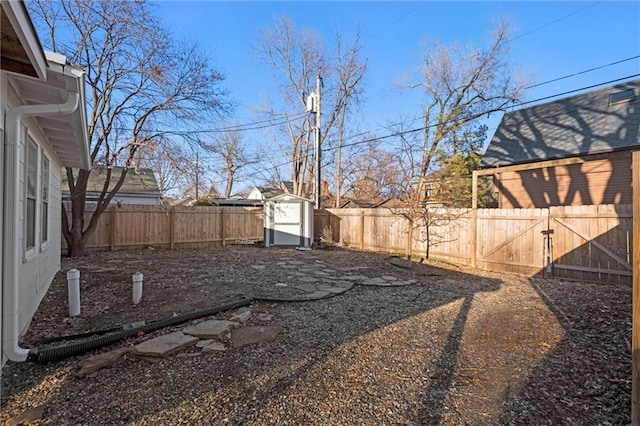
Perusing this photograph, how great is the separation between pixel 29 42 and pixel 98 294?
12.9 feet

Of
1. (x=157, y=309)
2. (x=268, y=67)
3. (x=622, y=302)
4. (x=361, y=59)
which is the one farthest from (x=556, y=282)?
(x=268, y=67)

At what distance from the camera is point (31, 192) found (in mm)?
3842

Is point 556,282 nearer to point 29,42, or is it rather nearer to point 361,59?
point 29,42

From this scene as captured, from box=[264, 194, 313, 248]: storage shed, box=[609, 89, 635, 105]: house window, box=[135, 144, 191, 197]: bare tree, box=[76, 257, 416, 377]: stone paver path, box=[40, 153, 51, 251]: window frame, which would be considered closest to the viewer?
box=[76, 257, 416, 377]: stone paver path

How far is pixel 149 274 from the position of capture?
21.2ft

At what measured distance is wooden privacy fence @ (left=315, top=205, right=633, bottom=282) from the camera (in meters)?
6.21

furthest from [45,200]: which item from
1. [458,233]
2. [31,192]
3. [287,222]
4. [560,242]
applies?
[560,242]

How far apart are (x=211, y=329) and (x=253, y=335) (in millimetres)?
451

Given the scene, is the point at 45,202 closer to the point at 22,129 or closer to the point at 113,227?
the point at 22,129

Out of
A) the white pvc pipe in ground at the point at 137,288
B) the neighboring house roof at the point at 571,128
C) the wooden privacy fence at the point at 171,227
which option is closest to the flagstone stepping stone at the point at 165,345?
the white pvc pipe in ground at the point at 137,288

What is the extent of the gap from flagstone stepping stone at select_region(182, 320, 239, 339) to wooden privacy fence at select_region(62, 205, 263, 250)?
26.2 feet

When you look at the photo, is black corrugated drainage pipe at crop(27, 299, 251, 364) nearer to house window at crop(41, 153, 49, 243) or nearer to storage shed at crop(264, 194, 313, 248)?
house window at crop(41, 153, 49, 243)

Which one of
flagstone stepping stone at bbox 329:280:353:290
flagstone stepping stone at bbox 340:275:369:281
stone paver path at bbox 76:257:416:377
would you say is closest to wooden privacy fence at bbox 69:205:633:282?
flagstone stepping stone at bbox 340:275:369:281

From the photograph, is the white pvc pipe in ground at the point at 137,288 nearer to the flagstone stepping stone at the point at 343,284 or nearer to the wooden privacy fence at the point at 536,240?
the flagstone stepping stone at the point at 343,284
